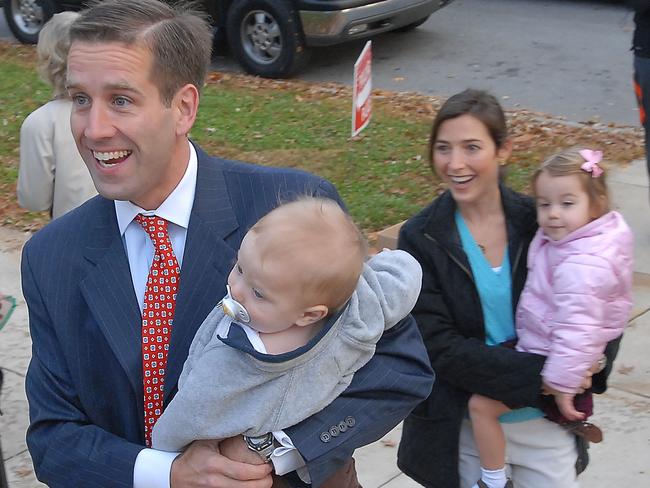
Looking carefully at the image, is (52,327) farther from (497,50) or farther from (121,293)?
(497,50)

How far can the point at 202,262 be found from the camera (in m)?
2.34

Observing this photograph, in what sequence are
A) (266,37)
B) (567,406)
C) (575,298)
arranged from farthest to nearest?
(266,37) → (567,406) → (575,298)

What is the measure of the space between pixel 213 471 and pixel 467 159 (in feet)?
5.03

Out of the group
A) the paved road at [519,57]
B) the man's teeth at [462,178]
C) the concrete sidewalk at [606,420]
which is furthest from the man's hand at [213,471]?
the paved road at [519,57]

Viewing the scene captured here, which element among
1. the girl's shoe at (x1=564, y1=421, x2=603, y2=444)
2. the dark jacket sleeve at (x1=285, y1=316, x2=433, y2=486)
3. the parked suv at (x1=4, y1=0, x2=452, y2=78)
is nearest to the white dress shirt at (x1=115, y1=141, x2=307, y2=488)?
the dark jacket sleeve at (x1=285, y1=316, x2=433, y2=486)

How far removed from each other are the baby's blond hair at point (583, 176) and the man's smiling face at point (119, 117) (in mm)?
1376

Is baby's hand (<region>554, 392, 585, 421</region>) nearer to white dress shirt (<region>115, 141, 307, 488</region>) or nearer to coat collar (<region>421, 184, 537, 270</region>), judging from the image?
coat collar (<region>421, 184, 537, 270</region>)

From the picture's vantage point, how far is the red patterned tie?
2303 mm

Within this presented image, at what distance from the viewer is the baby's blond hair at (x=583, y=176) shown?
10.5ft

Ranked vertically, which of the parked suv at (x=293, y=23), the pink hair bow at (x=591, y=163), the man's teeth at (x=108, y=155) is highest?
the man's teeth at (x=108, y=155)

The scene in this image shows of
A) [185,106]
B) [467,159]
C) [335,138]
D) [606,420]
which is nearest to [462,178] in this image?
[467,159]

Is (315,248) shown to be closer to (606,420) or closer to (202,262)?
(202,262)

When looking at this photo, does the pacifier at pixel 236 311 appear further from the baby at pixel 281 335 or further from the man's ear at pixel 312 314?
the man's ear at pixel 312 314

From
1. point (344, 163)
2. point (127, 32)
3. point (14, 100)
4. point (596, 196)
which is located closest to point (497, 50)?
point (344, 163)
